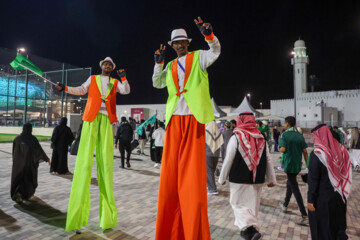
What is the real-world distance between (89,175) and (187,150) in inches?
67.8

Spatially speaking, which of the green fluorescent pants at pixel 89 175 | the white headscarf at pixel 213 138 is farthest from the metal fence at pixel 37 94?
the green fluorescent pants at pixel 89 175

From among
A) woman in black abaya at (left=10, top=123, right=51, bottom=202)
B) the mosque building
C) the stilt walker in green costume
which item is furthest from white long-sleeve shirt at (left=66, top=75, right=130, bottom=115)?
the mosque building

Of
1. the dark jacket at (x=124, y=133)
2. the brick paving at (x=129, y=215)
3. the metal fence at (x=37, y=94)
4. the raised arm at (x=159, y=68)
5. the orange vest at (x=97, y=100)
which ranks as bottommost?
the brick paving at (x=129, y=215)

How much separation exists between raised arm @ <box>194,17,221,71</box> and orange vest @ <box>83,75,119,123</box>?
1769 mm

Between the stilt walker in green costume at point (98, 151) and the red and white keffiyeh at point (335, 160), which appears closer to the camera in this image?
the red and white keffiyeh at point (335, 160)

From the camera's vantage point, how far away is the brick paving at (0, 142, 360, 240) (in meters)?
3.68

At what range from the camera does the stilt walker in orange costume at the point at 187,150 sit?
254 cm

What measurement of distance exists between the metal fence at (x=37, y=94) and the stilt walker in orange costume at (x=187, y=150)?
805 inches

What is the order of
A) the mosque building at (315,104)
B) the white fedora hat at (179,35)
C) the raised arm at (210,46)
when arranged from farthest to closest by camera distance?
the mosque building at (315,104) → the white fedora hat at (179,35) → the raised arm at (210,46)

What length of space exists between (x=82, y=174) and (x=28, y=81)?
2328 centimetres

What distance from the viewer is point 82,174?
3520 mm

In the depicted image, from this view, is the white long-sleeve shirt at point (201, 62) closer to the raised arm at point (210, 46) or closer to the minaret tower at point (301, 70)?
the raised arm at point (210, 46)

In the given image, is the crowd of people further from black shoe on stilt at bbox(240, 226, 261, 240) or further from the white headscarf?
the white headscarf

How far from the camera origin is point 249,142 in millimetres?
3549
